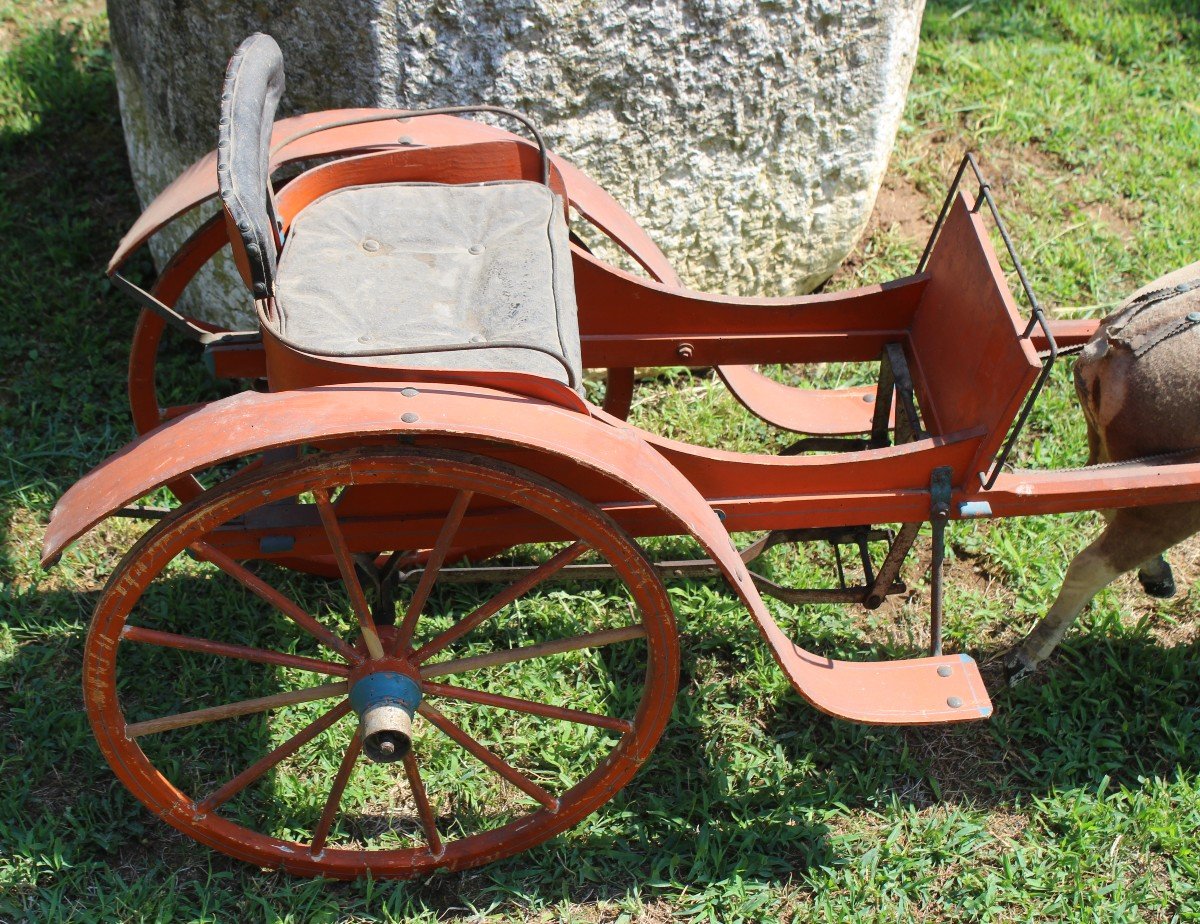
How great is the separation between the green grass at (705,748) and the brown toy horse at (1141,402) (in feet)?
1.35

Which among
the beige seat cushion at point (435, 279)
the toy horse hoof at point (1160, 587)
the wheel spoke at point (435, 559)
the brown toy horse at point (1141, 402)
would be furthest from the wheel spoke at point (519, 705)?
the toy horse hoof at point (1160, 587)

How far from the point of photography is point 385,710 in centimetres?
228

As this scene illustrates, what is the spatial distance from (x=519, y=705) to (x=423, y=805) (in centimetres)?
30

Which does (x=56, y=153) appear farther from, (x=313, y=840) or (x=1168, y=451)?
(x=1168, y=451)

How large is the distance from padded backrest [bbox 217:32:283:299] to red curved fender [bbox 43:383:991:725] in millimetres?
259

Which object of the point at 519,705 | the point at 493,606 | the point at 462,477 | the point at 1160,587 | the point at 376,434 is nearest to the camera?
the point at 376,434

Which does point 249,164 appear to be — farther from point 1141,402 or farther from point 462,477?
point 1141,402

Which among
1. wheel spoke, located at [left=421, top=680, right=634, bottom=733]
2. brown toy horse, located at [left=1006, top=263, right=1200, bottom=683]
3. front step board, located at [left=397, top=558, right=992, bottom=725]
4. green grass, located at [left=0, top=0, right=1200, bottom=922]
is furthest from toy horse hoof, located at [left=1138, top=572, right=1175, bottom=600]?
wheel spoke, located at [left=421, top=680, right=634, bottom=733]

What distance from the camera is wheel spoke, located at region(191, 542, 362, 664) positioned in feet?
7.31

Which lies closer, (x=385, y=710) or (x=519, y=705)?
(x=385, y=710)

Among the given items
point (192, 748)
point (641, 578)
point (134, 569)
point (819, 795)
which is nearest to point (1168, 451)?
point (819, 795)

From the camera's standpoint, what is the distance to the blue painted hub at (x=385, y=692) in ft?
7.60

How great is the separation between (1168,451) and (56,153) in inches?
162

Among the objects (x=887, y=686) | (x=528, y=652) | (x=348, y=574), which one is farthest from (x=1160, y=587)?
(x=348, y=574)
